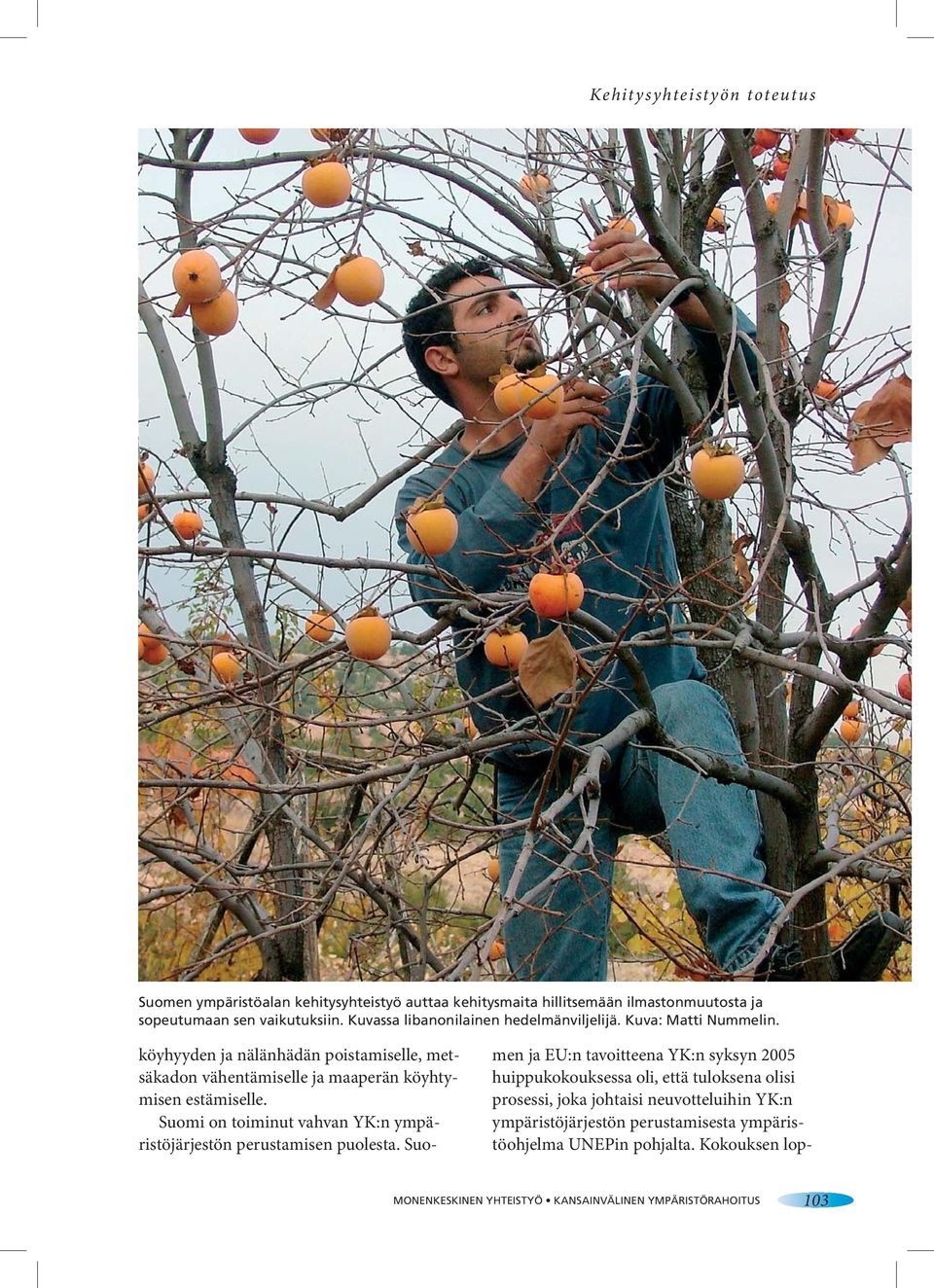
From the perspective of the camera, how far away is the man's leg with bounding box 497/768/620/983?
1605 millimetres

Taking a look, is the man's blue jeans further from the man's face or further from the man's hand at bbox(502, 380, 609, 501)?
the man's face

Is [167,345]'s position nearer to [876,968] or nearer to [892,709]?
[892,709]

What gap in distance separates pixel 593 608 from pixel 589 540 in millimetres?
120

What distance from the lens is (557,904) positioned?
1.70 m

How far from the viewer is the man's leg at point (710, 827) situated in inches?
55.3

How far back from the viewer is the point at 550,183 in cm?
185

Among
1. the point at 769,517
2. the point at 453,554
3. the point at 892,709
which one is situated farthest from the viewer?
the point at 453,554

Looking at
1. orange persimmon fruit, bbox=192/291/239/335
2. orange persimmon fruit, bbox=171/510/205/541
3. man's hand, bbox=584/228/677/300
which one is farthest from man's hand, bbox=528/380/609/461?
orange persimmon fruit, bbox=171/510/205/541

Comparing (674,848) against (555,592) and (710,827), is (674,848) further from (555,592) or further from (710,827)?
(555,592)
